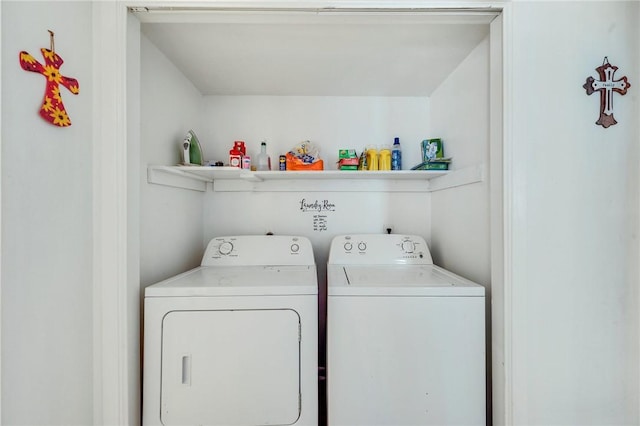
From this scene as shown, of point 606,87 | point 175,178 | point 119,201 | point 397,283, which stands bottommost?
point 397,283

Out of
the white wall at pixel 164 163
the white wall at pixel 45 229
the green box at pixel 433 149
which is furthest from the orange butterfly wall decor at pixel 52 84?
the green box at pixel 433 149

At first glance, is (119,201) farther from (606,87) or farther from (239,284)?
(606,87)

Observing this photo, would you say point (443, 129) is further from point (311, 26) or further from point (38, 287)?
point (38, 287)

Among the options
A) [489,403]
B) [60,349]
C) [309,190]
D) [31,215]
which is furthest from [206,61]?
[489,403]

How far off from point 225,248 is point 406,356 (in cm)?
124

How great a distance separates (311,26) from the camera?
4.11ft

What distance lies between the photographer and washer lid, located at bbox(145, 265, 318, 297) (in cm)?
116

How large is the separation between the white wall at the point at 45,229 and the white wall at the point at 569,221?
1.70 metres

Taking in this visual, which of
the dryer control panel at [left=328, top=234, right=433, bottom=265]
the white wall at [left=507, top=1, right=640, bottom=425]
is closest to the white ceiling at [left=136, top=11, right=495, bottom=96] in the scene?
the white wall at [left=507, top=1, right=640, bottom=425]

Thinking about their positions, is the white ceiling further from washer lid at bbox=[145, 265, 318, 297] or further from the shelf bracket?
washer lid at bbox=[145, 265, 318, 297]

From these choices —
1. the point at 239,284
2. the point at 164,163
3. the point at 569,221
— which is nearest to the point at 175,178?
the point at 164,163

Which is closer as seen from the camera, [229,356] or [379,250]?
[229,356]

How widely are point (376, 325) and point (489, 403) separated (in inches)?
27.0

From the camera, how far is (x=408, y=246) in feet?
5.90
